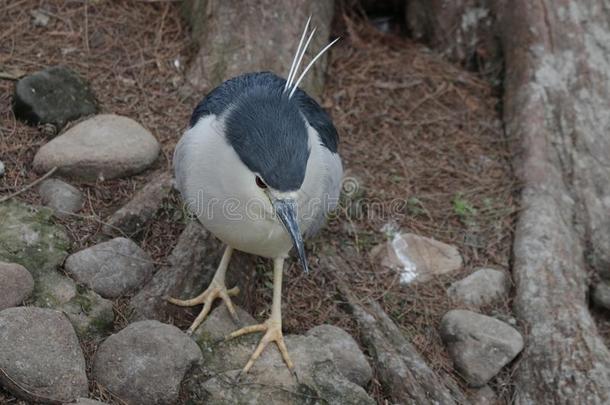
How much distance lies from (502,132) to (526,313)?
1.43 m

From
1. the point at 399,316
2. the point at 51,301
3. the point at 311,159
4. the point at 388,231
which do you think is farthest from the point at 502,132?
the point at 51,301

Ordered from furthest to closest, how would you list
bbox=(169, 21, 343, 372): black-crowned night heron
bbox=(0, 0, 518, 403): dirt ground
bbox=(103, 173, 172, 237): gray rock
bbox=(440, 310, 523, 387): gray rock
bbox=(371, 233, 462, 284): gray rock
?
1. bbox=(371, 233, 462, 284): gray rock
2. bbox=(0, 0, 518, 403): dirt ground
3. bbox=(103, 173, 172, 237): gray rock
4. bbox=(440, 310, 523, 387): gray rock
5. bbox=(169, 21, 343, 372): black-crowned night heron

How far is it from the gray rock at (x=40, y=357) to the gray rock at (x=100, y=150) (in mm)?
1097

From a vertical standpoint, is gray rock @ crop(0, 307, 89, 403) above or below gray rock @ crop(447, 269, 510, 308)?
above

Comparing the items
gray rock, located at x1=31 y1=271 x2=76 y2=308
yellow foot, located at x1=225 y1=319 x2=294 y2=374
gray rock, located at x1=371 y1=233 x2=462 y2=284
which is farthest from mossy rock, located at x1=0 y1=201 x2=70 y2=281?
gray rock, located at x1=371 y1=233 x2=462 y2=284

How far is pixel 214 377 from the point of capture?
2.69 m

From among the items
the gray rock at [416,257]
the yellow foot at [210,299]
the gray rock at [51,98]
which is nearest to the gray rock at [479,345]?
the gray rock at [416,257]

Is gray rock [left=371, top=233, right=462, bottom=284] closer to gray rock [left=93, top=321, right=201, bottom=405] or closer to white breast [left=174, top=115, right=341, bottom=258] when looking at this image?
white breast [left=174, top=115, right=341, bottom=258]

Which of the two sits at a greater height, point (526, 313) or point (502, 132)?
point (502, 132)

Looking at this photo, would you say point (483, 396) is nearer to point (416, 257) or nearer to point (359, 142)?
point (416, 257)

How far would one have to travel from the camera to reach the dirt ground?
11.4ft

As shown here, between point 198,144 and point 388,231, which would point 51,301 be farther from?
point 388,231

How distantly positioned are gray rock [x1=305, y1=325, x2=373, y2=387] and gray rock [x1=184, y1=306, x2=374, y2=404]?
0.24ft

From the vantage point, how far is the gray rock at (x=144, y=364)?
2.57 meters
